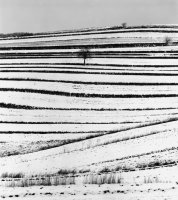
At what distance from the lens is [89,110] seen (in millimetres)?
26734

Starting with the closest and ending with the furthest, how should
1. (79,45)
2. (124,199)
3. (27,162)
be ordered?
(124,199)
(27,162)
(79,45)

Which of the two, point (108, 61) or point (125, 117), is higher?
point (108, 61)

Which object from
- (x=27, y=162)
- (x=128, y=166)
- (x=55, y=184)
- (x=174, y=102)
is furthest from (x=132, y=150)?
(x=174, y=102)

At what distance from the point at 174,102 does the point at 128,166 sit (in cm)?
1389

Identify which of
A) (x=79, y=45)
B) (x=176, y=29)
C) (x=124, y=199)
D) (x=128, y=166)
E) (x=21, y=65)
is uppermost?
(x=176, y=29)

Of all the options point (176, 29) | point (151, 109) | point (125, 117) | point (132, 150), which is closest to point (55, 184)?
point (132, 150)

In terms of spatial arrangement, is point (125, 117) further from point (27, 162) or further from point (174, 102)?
point (27, 162)

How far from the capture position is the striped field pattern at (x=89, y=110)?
57.0 feet

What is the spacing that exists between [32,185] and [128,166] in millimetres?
4285

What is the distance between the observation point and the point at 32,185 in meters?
12.5

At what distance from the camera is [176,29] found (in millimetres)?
65875

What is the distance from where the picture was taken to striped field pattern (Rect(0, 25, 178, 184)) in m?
17.4

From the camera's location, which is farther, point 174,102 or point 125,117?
point 174,102

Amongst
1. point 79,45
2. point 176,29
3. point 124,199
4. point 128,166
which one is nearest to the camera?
point 124,199
